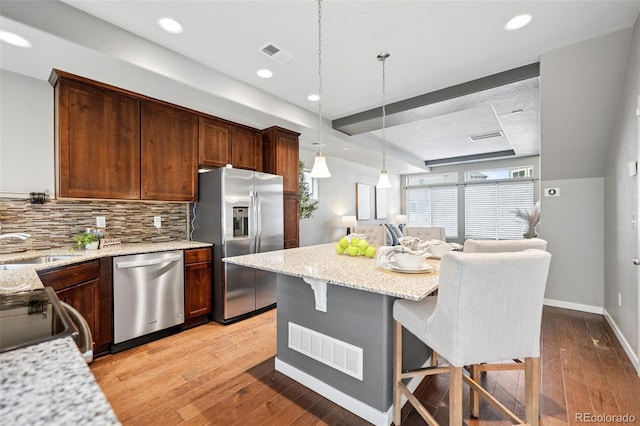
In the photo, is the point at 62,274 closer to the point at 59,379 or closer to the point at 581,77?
the point at 59,379

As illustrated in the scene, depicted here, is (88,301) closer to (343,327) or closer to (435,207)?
(343,327)

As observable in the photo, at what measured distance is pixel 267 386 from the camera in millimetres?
2100

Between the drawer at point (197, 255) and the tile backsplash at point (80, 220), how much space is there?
1.95 ft

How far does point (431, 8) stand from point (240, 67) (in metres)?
1.77

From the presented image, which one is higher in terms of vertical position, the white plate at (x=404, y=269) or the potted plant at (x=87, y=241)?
the potted plant at (x=87, y=241)

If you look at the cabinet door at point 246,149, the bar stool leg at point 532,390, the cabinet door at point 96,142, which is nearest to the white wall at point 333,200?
the cabinet door at point 246,149

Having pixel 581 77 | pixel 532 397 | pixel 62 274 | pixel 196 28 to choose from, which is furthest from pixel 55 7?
pixel 581 77

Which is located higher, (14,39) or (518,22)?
(518,22)

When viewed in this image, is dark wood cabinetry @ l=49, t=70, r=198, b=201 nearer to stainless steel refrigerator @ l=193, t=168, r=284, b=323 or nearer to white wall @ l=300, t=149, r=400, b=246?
stainless steel refrigerator @ l=193, t=168, r=284, b=323

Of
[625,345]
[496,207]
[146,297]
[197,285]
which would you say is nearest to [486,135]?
[496,207]

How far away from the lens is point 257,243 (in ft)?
11.8

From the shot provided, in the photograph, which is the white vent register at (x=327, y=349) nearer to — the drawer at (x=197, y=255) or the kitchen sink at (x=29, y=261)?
the drawer at (x=197, y=255)

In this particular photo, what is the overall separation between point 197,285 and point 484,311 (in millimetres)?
2823

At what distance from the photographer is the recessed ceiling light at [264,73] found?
9.80 feet
